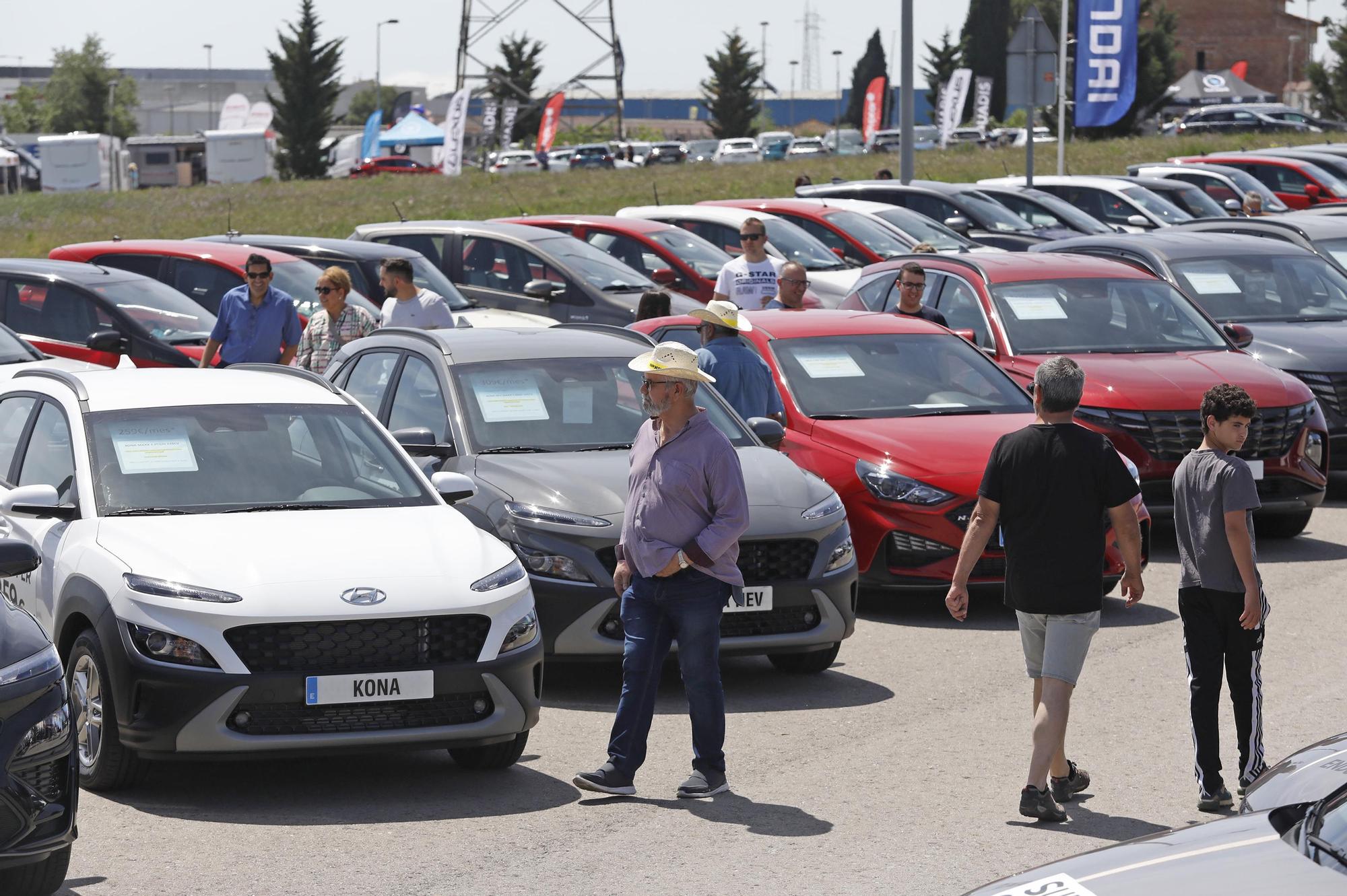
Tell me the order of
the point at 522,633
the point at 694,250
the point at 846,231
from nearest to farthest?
the point at 522,633
the point at 694,250
the point at 846,231

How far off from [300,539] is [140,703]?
2.85 ft

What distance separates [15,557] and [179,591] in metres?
1.10

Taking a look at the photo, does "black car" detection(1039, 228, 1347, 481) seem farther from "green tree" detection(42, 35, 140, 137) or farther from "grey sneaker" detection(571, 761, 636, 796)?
"green tree" detection(42, 35, 140, 137)

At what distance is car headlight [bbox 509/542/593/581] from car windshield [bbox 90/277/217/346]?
8.17m

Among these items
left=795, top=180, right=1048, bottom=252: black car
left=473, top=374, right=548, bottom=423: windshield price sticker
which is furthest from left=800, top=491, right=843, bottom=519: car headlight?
left=795, top=180, right=1048, bottom=252: black car

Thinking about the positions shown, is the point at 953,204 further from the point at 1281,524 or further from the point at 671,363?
the point at 671,363

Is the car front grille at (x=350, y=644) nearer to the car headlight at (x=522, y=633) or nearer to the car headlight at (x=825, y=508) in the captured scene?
the car headlight at (x=522, y=633)

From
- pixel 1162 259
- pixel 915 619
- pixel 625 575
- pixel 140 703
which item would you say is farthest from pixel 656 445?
pixel 1162 259

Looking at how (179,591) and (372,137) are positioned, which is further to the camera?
(372,137)

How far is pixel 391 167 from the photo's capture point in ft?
245

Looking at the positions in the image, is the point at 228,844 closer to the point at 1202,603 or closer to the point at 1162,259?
the point at 1202,603

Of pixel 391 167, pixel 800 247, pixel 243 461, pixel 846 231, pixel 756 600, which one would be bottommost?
pixel 756 600

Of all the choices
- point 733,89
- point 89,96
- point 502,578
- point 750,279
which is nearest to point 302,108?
point 733,89

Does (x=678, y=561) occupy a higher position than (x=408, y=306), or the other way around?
(x=408, y=306)
